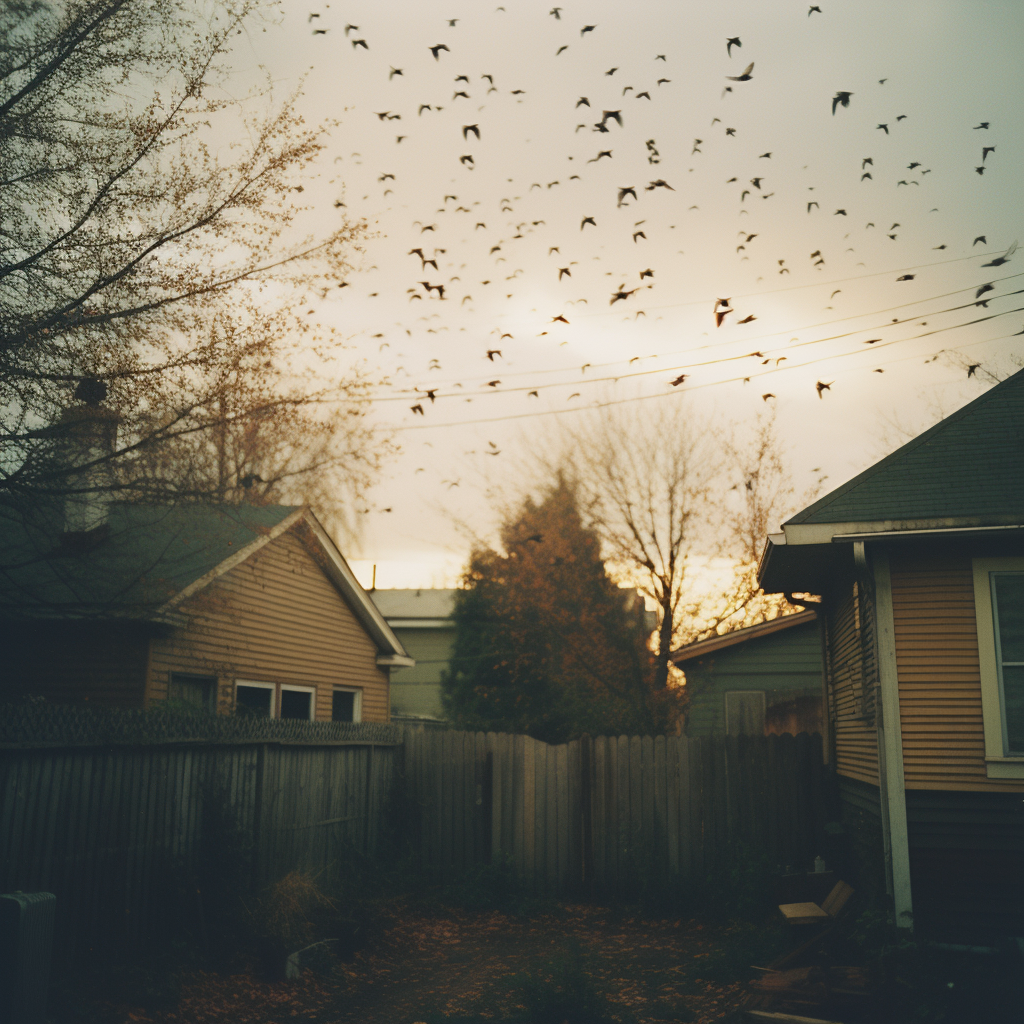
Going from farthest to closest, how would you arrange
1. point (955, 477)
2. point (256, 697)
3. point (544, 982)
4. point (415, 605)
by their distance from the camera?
point (415, 605), point (256, 697), point (955, 477), point (544, 982)

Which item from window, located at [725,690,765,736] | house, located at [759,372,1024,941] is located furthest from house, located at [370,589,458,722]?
house, located at [759,372,1024,941]

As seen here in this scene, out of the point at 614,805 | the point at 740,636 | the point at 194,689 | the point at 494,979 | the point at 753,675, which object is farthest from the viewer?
the point at 753,675

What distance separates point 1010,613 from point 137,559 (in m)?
9.71

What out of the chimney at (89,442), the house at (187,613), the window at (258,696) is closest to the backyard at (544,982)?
the house at (187,613)

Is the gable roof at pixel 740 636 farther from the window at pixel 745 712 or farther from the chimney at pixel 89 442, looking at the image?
the chimney at pixel 89 442

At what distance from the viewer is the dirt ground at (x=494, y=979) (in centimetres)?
652

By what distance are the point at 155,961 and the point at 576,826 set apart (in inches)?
249

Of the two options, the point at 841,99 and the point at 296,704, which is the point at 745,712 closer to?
the point at 296,704

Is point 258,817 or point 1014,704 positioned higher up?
point 1014,704

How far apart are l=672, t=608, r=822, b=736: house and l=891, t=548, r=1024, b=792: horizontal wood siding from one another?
38.1 ft

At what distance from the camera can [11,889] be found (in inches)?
220

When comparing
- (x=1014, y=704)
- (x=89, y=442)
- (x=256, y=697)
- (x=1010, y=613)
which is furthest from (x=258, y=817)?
(x=1010, y=613)

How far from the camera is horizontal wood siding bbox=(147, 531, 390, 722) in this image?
1213 cm

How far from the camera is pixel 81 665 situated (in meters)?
11.8
